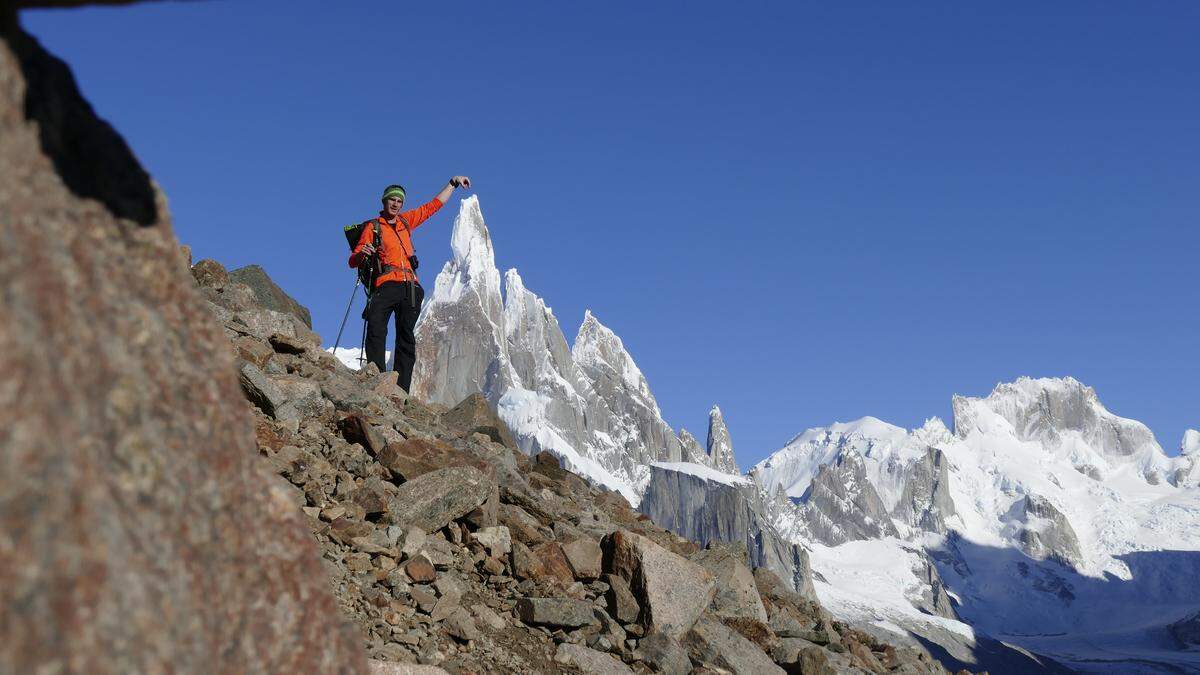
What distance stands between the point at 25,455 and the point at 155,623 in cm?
77

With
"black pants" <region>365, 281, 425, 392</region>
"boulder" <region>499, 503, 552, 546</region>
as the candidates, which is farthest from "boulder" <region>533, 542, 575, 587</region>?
"black pants" <region>365, 281, 425, 392</region>

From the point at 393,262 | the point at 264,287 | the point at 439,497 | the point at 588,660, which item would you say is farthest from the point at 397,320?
the point at 588,660

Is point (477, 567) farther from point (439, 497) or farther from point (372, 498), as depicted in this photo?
point (372, 498)

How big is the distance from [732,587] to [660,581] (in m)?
3.07

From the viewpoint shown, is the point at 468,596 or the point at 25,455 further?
the point at 468,596

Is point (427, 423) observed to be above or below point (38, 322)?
above

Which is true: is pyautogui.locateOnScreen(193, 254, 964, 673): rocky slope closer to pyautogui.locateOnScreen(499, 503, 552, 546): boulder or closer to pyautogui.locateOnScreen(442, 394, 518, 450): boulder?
pyautogui.locateOnScreen(499, 503, 552, 546): boulder

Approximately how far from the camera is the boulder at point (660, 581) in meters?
10.9

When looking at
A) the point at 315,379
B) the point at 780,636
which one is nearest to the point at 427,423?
the point at 315,379

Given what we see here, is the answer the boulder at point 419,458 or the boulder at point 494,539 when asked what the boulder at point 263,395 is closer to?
the boulder at point 419,458

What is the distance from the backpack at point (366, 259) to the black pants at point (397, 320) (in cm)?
31

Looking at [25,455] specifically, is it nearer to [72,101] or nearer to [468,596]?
[72,101]

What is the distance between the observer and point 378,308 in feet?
58.7

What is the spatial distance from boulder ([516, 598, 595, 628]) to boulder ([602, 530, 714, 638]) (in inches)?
34.0
